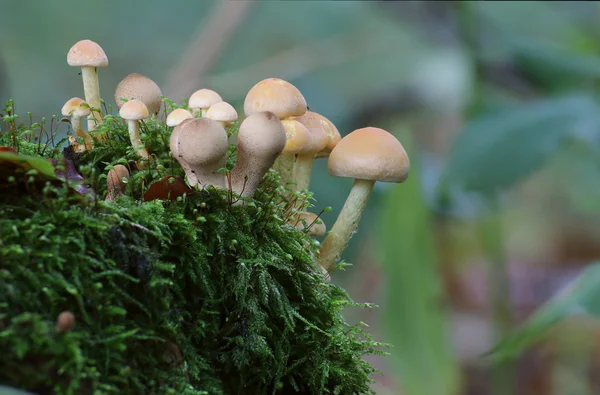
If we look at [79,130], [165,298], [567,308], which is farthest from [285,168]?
[567,308]

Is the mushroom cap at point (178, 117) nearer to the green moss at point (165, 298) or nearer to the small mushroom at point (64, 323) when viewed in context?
the green moss at point (165, 298)

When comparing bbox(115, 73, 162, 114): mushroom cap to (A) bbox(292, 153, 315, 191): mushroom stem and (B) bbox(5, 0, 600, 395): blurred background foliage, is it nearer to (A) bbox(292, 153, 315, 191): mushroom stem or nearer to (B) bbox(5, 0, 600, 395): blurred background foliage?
(A) bbox(292, 153, 315, 191): mushroom stem

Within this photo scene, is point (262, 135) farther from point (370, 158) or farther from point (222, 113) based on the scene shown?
point (370, 158)

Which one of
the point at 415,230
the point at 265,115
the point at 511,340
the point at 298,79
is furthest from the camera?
the point at 298,79

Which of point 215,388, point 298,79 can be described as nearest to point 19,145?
point 215,388

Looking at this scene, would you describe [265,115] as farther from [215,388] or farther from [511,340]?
[511,340]

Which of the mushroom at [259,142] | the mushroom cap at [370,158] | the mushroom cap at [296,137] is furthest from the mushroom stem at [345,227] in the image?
the mushroom at [259,142]
